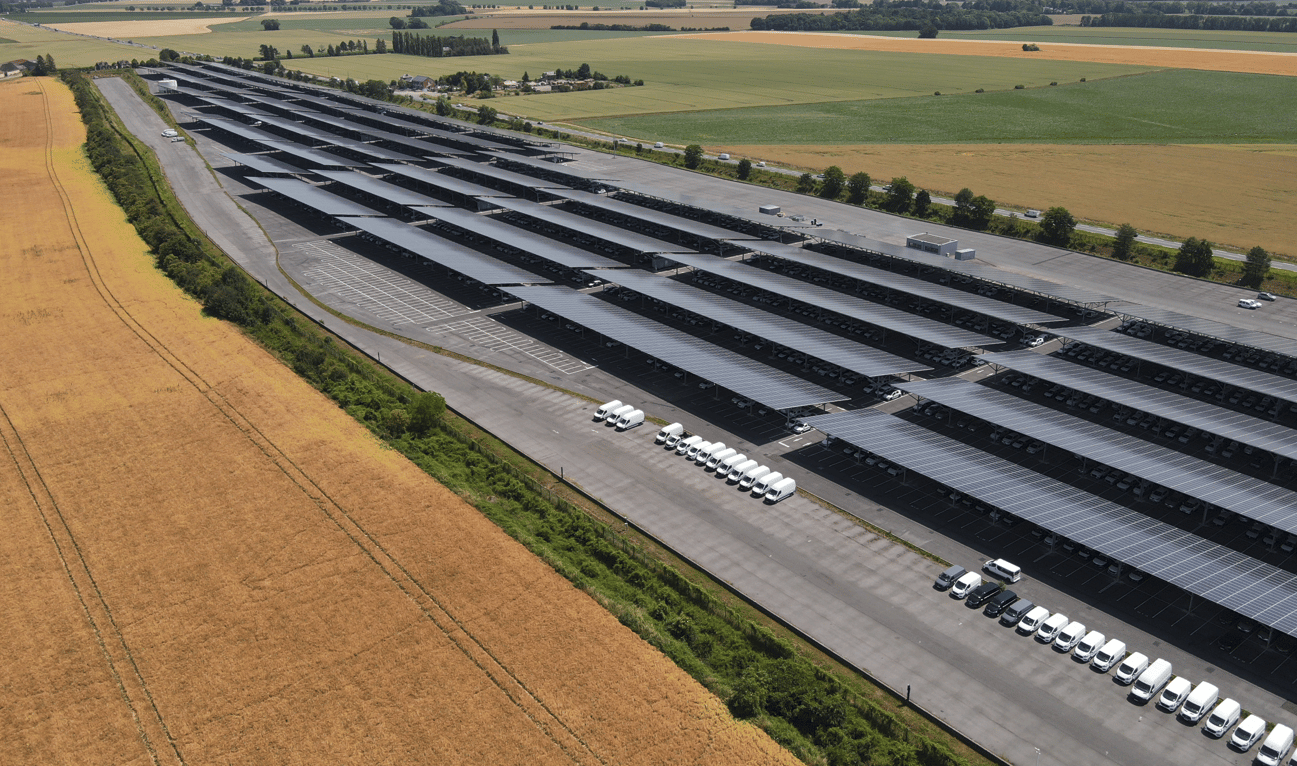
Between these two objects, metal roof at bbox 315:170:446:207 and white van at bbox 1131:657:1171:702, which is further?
metal roof at bbox 315:170:446:207

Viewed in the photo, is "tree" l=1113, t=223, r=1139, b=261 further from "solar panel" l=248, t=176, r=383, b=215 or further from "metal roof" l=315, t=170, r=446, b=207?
"solar panel" l=248, t=176, r=383, b=215

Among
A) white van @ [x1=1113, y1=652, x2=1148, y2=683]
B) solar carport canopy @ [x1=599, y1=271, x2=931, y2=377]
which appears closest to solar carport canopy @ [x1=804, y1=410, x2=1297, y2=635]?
white van @ [x1=1113, y1=652, x2=1148, y2=683]

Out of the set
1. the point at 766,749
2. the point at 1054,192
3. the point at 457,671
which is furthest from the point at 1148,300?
the point at 457,671

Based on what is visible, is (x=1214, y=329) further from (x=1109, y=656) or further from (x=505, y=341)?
(x=505, y=341)

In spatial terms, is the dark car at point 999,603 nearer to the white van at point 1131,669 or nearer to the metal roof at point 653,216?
the white van at point 1131,669

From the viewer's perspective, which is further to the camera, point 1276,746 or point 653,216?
point 653,216

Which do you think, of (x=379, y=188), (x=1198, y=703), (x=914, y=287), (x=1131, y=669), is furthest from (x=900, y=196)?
(x=1198, y=703)
